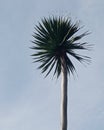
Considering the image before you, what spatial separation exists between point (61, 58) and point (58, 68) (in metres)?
0.49

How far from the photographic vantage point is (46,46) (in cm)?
1888

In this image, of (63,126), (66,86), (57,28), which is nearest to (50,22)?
(57,28)

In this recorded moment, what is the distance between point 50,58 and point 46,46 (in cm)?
63

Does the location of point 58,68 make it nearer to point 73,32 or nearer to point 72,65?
point 72,65

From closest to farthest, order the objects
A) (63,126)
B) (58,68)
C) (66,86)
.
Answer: (63,126), (66,86), (58,68)

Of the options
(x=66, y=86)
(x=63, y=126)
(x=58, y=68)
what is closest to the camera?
(x=63, y=126)

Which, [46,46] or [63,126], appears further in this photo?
[46,46]

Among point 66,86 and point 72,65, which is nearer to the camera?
point 66,86

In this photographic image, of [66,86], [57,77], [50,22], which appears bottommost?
[66,86]

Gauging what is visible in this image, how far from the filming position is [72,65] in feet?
60.7

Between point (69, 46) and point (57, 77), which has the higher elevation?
point (69, 46)

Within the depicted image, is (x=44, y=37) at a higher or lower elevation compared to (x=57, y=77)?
higher

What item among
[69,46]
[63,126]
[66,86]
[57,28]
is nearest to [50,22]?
[57,28]

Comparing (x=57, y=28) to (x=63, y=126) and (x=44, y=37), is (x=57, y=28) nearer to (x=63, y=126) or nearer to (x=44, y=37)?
(x=44, y=37)
